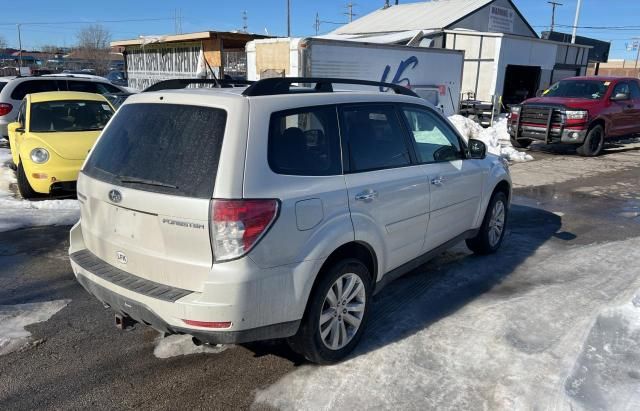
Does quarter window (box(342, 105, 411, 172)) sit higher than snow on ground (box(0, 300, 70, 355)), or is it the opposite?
quarter window (box(342, 105, 411, 172))

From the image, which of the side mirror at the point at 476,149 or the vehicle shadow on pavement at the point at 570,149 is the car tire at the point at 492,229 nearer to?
the side mirror at the point at 476,149

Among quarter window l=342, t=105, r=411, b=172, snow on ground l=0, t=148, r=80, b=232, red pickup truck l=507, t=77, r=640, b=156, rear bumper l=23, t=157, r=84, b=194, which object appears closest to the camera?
quarter window l=342, t=105, r=411, b=172

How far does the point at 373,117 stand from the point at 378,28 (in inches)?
1084

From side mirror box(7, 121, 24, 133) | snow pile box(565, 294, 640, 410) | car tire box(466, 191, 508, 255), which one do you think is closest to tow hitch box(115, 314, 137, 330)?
snow pile box(565, 294, 640, 410)

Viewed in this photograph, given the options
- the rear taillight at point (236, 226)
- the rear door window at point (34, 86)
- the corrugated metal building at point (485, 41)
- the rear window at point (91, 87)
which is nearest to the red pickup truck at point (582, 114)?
the corrugated metal building at point (485, 41)

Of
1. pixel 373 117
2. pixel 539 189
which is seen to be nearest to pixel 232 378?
pixel 373 117

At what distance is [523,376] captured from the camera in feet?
10.4

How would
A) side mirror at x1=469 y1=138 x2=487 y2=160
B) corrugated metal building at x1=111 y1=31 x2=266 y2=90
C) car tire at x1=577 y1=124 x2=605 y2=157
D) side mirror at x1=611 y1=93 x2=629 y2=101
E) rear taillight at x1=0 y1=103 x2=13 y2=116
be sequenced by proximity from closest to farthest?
1. side mirror at x1=469 y1=138 x2=487 y2=160
2. rear taillight at x1=0 y1=103 x2=13 y2=116
3. car tire at x1=577 y1=124 x2=605 y2=157
4. side mirror at x1=611 y1=93 x2=629 y2=101
5. corrugated metal building at x1=111 y1=31 x2=266 y2=90

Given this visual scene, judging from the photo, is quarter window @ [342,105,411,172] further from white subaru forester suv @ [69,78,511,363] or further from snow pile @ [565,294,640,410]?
snow pile @ [565,294,640,410]

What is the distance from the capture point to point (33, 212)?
22.2 feet

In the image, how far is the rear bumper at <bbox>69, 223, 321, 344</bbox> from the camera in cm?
267

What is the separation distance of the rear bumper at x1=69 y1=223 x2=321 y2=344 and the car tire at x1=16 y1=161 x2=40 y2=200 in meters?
5.16

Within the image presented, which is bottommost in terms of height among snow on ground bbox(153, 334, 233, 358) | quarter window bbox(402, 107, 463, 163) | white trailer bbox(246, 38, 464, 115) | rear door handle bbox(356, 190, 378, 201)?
snow on ground bbox(153, 334, 233, 358)

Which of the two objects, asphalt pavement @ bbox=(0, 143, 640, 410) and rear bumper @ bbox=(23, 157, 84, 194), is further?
rear bumper @ bbox=(23, 157, 84, 194)
